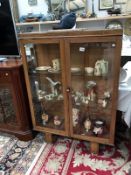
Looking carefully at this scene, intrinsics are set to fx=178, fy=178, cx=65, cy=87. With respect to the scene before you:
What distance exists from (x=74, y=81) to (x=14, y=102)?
68 centimetres

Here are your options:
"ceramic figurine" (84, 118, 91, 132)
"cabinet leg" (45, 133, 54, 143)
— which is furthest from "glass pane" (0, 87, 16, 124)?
"ceramic figurine" (84, 118, 91, 132)

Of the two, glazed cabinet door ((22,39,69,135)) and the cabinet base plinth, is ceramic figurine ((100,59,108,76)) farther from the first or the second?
the cabinet base plinth

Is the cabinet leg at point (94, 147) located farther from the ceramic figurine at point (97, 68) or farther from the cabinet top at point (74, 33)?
the cabinet top at point (74, 33)

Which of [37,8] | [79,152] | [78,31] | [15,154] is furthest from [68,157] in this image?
[37,8]

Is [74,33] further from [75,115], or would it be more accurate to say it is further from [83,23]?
[83,23]

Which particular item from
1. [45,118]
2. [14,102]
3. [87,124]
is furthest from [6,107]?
[87,124]

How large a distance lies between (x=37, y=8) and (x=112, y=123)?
261 centimetres

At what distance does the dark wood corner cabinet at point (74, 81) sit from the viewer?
139 centimetres

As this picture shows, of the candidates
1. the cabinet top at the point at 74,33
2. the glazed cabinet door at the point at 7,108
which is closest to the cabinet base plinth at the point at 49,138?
the glazed cabinet door at the point at 7,108

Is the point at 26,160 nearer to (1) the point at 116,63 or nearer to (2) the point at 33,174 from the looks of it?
(2) the point at 33,174

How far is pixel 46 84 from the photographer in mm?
1799

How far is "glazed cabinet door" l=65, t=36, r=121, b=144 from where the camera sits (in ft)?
4.55

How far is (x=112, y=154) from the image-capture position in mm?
1684

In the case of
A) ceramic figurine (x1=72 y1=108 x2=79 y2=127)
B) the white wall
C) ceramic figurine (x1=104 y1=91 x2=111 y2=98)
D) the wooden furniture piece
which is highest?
the white wall
